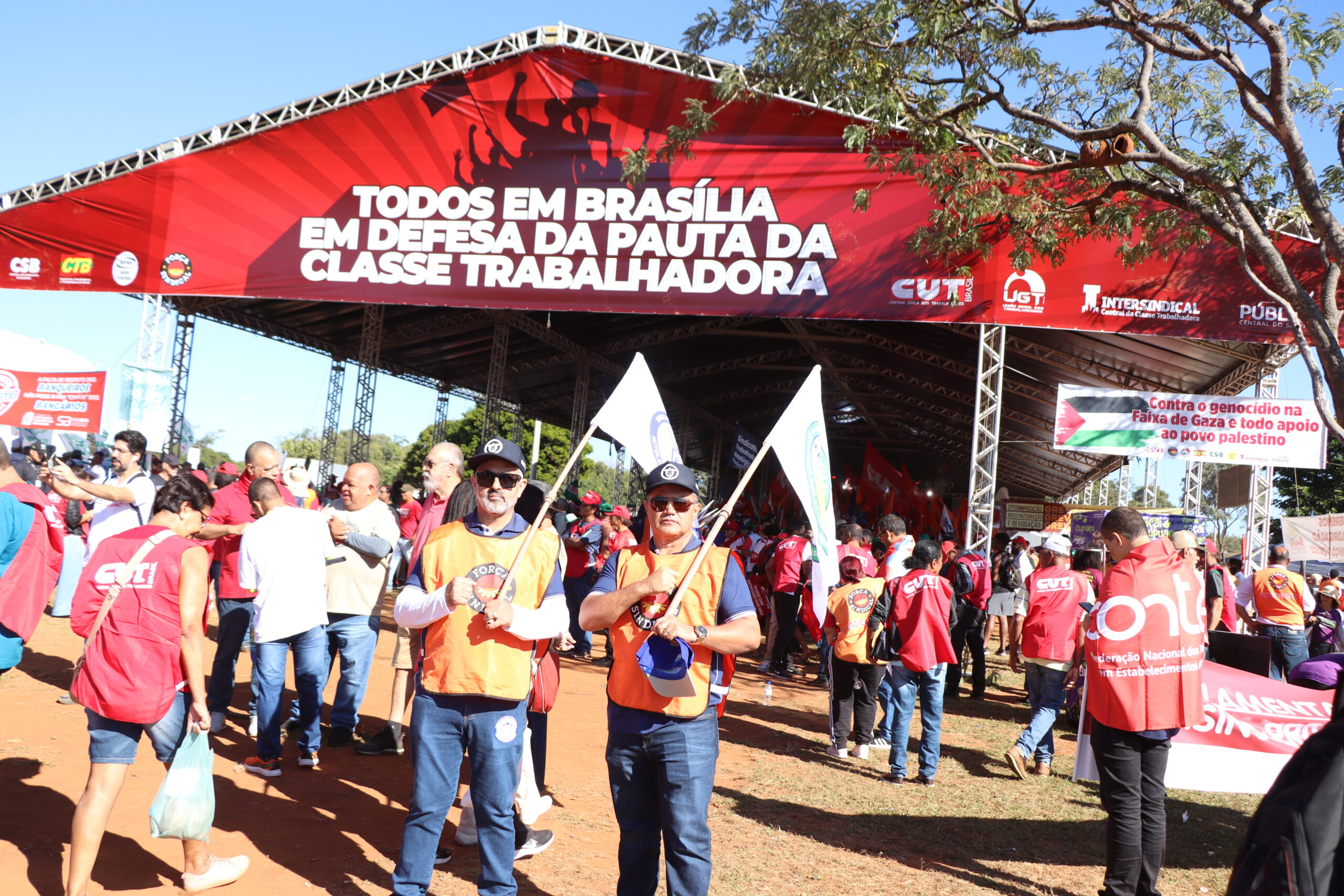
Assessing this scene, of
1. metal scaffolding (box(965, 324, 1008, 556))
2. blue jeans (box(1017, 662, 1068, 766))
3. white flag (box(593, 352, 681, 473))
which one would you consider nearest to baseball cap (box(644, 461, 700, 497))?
white flag (box(593, 352, 681, 473))

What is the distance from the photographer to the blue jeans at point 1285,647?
394 inches

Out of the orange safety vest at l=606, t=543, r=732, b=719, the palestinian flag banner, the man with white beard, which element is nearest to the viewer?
the orange safety vest at l=606, t=543, r=732, b=719

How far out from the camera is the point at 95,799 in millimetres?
3486

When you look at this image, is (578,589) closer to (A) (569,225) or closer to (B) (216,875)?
(A) (569,225)

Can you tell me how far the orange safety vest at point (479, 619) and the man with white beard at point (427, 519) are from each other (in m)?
0.21

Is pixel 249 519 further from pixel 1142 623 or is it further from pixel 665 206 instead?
pixel 665 206

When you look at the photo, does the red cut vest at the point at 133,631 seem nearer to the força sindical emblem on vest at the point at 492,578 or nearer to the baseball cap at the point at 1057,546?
the força sindical emblem on vest at the point at 492,578

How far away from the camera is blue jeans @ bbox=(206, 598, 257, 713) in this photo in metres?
6.08

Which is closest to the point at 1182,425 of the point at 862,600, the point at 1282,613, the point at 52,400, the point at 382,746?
the point at 1282,613

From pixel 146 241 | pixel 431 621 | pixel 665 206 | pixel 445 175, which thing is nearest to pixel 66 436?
pixel 146 241

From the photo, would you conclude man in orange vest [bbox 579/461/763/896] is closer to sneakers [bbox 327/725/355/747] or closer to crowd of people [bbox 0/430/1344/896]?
crowd of people [bbox 0/430/1344/896]

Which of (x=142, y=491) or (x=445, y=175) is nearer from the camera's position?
(x=142, y=491)

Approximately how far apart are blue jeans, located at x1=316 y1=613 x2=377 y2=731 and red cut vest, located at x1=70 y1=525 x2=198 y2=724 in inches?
83.9

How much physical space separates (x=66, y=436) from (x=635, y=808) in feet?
58.7
